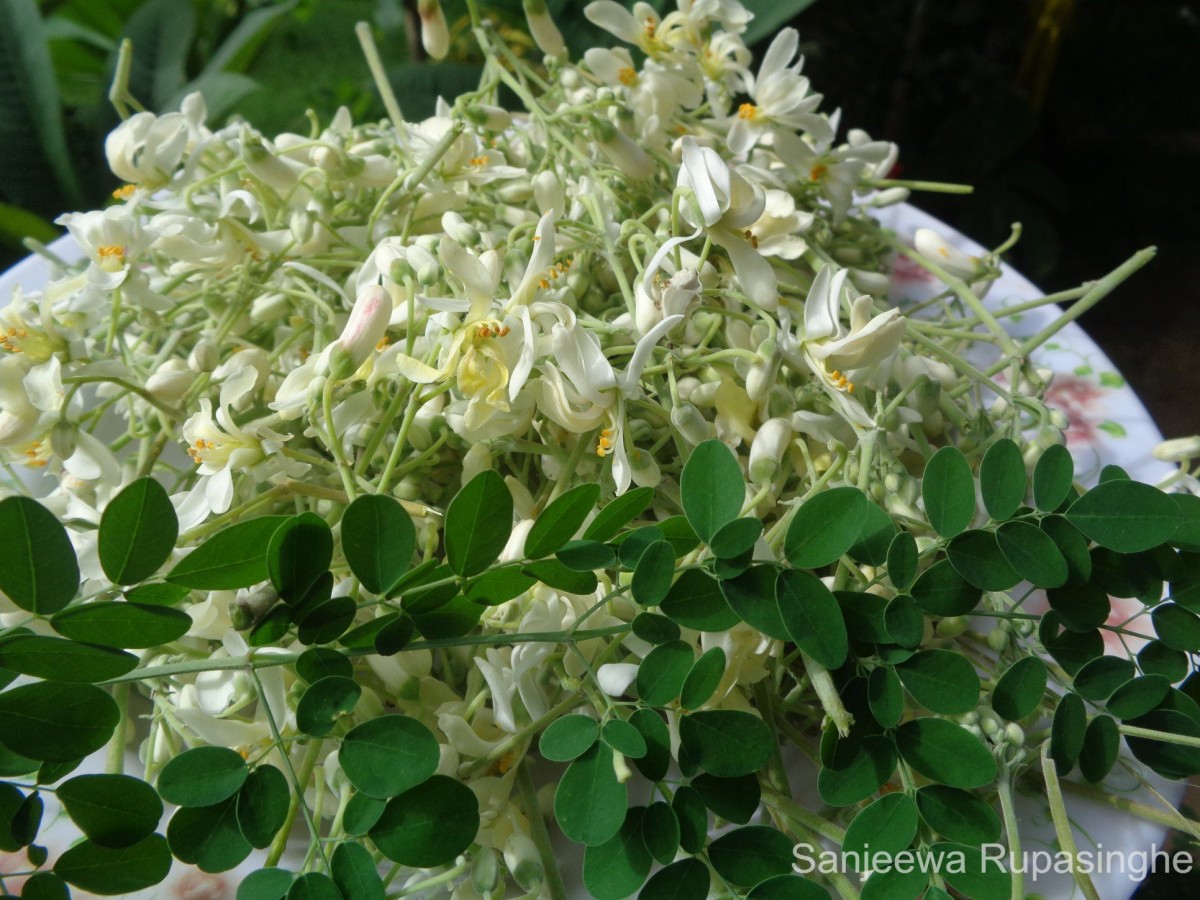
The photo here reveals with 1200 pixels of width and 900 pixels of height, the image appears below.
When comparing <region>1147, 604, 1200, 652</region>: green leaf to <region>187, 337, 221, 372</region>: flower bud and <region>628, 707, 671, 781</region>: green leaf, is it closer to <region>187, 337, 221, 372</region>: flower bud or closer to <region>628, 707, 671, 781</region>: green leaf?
<region>628, 707, 671, 781</region>: green leaf

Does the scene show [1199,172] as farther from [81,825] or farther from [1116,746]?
[81,825]

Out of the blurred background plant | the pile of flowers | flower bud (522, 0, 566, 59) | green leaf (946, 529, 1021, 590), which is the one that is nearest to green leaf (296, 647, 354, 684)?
the pile of flowers

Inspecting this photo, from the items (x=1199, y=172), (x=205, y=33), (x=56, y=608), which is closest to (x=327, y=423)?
(x=56, y=608)

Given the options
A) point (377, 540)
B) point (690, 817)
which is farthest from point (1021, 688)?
point (377, 540)

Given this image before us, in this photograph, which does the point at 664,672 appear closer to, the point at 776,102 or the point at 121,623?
the point at 121,623

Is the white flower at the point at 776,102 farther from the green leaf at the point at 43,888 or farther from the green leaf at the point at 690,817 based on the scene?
the green leaf at the point at 43,888

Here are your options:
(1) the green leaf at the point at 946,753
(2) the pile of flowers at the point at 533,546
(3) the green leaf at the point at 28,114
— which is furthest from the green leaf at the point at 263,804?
(3) the green leaf at the point at 28,114
